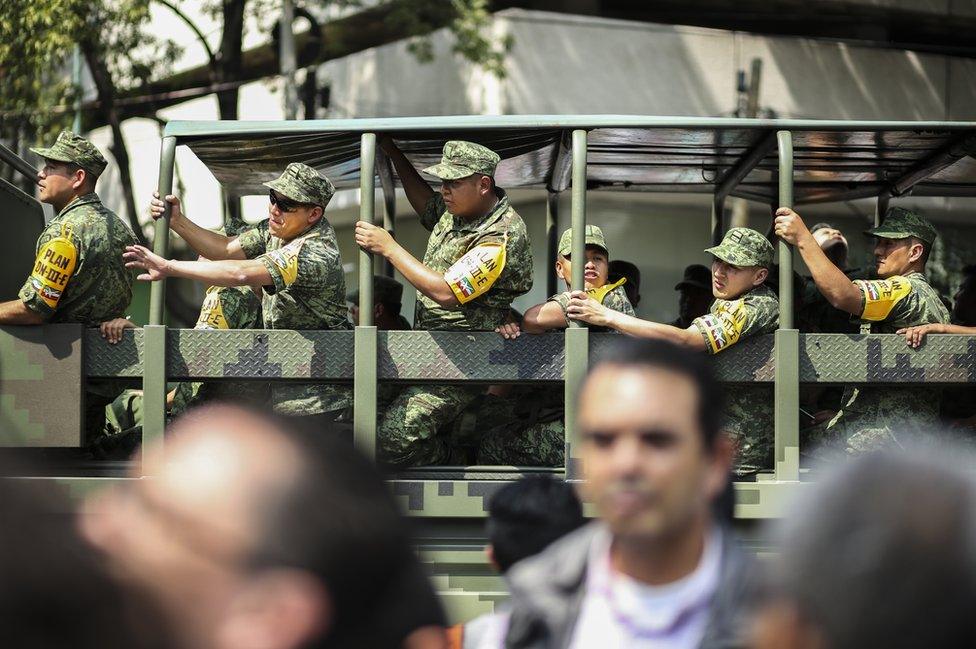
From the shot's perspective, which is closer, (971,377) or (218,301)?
(971,377)

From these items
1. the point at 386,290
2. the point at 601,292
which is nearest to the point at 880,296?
the point at 601,292

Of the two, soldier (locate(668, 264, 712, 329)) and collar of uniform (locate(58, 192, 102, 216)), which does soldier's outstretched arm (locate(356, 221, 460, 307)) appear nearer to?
collar of uniform (locate(58, 192, 102, 216))

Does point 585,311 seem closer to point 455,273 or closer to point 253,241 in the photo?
point 455,273

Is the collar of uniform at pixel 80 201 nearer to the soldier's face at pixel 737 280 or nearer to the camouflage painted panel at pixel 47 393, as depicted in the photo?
the camouflage painted panel at pixel 47 393

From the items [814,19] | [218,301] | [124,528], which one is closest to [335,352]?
[218,301]

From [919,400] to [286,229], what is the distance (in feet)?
7.85

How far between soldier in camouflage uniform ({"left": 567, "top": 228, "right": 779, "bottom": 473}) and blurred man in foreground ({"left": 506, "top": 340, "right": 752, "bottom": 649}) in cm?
243

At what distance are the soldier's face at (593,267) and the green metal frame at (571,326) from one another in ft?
2.32

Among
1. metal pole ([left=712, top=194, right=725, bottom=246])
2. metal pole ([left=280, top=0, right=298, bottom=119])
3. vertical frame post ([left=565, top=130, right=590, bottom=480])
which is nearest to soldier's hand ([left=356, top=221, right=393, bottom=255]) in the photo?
vertical frame post ([left=565, top=130, right=590, bottom=480])

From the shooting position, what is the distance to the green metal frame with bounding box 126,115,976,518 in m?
4.14

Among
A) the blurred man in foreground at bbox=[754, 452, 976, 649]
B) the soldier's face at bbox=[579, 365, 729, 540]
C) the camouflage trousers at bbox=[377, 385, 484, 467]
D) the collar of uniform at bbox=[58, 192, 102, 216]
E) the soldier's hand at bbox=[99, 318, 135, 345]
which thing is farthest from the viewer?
the collar of uniform at bbox=[58, 192, 102, 216]

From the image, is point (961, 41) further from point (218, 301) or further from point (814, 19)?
point (218, 301)

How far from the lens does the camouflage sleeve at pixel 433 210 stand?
520cm

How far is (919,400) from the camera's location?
14.8ft
